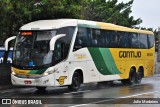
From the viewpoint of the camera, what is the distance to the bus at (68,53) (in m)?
17.7

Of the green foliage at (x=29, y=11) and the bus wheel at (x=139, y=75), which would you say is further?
the bus wheel at (x=139, y=75)

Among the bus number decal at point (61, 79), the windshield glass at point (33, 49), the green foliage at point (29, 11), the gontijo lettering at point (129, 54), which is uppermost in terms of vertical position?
the green foliage at point (29, 11)

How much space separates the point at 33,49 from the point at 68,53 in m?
1.66

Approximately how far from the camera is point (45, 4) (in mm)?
22094

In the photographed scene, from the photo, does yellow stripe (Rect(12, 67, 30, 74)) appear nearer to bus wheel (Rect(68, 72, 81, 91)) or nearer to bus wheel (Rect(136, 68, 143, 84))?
bus wheel (Rect(68, 72, 81, 91))

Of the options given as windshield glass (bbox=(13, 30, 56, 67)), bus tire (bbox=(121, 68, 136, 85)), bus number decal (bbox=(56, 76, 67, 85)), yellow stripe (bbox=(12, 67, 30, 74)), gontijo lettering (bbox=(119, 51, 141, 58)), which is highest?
windshield glass (bbox=(13, 30, 56, 67))

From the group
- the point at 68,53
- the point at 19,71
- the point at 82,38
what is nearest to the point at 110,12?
the point at 82,38

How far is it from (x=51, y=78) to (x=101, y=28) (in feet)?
16.9

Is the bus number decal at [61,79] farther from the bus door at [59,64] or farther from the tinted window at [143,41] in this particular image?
the tinted window at [143,41]

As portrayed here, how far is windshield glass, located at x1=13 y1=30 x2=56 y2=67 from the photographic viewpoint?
17688 millimetres

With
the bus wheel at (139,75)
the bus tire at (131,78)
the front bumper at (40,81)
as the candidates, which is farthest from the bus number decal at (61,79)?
the bus wheel at (139,75)

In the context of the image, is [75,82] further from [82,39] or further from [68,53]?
[82,39]

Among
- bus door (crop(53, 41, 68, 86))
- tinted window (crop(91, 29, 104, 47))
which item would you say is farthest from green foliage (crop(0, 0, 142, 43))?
bus door (crop(53, 41, 68, 86))

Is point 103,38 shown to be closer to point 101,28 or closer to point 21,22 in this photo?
point 101,28
